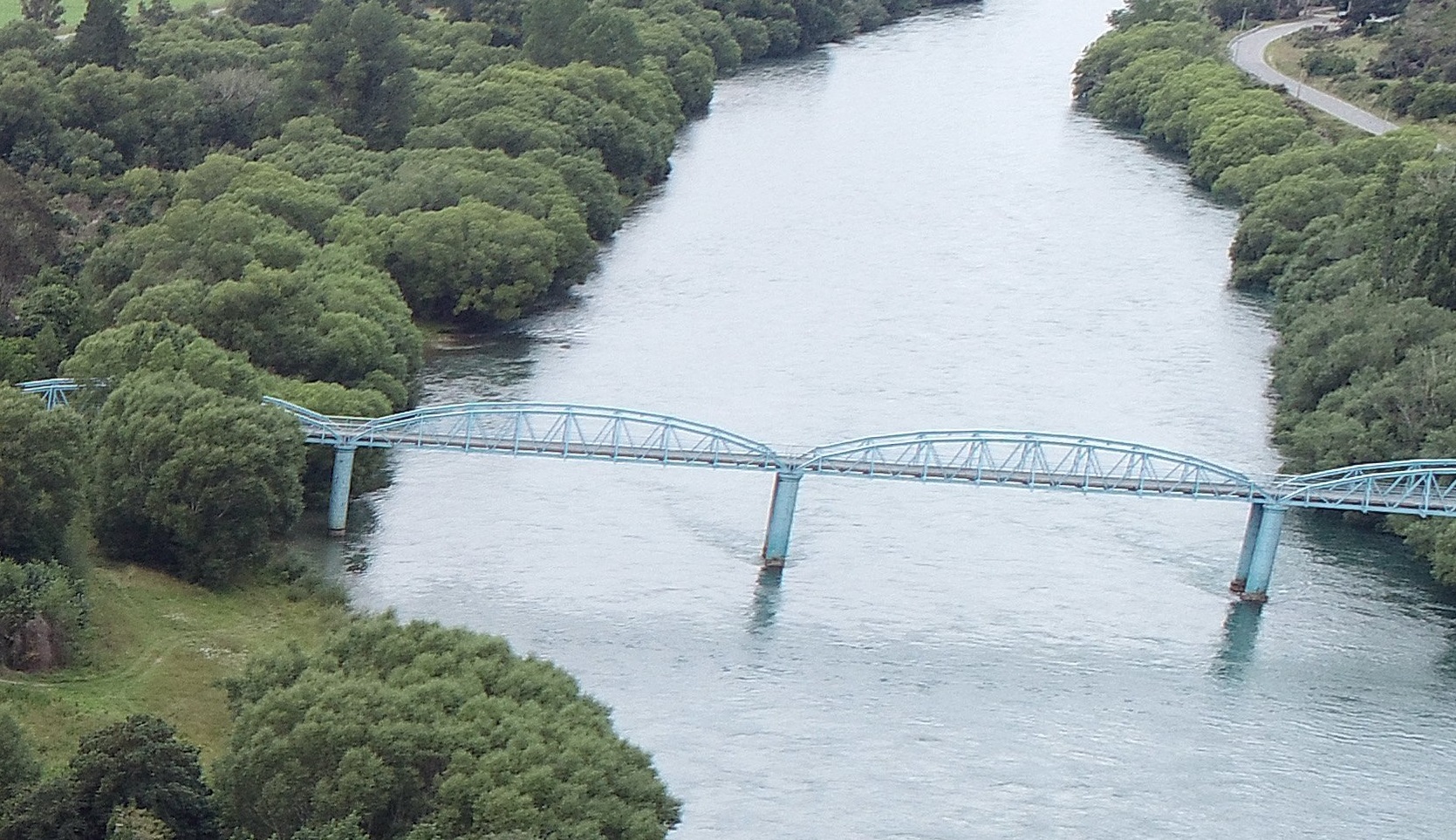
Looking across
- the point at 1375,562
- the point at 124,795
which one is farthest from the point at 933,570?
the point at 124,795

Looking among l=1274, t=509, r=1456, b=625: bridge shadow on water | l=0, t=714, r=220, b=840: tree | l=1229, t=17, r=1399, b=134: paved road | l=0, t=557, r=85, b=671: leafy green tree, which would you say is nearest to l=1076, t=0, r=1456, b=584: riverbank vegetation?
l=1274, t=509, r=1456, b=625: bridge shadow on water

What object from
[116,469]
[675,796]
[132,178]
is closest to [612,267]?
[132,178]

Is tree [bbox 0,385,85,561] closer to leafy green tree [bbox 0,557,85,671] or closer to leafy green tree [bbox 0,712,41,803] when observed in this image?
leafy green tree [bbox 0,557,85,671]

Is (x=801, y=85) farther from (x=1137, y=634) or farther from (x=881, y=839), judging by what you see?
(x=881, y=839)

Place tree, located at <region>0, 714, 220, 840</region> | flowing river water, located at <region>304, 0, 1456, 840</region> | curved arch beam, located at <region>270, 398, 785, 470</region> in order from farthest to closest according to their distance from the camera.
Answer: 1. curved arch beam, located at <region>270, 398, 785, 470</region>
2. flowing river water, located at <region>304, 0, 1456, 840</region>
3. tree, located at <region>0, 714, 220, 840</region>

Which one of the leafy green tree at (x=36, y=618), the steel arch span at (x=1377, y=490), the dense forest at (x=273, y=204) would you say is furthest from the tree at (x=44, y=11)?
the steel arch span at (x=1377, y=490)

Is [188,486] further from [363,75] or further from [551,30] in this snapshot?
[551,30]
